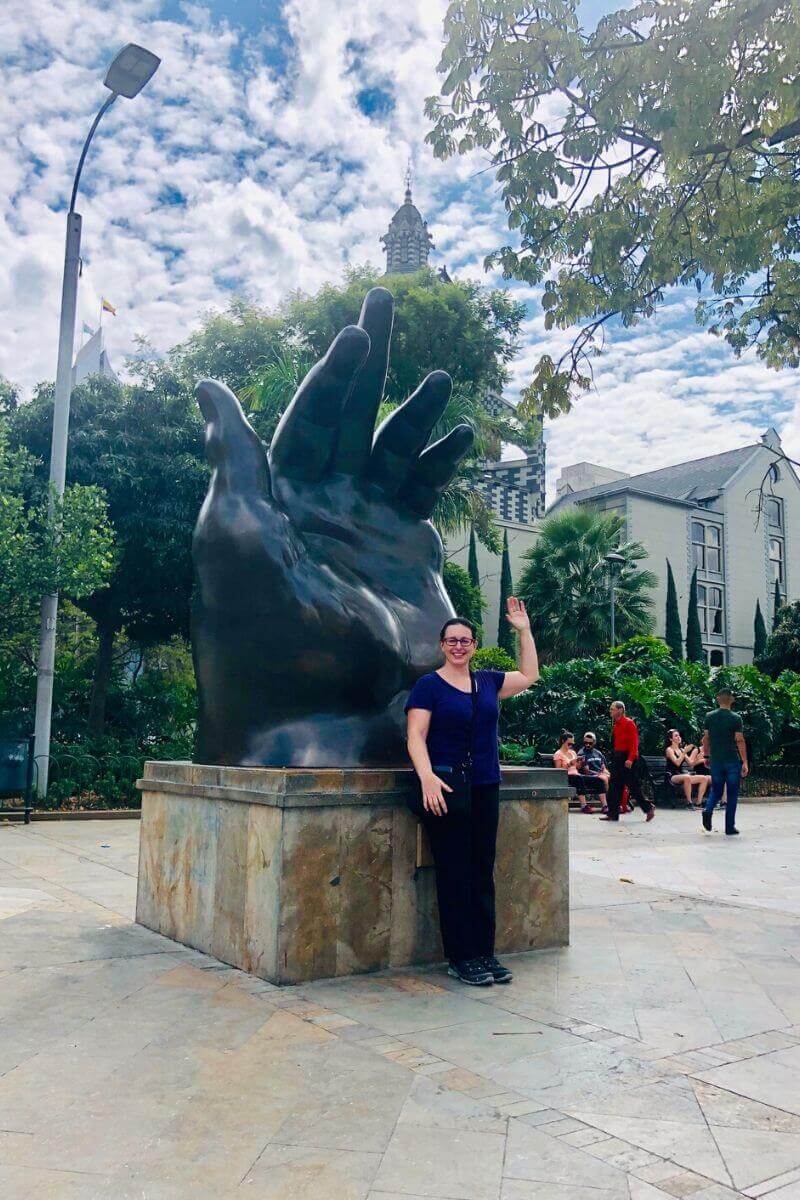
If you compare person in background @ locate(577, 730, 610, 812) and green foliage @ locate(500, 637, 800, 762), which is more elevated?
green foliage @ locate(500, 637, 800, 762)

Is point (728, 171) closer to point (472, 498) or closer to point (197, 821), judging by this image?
point (197, 821)

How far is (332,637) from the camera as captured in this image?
5512 mm

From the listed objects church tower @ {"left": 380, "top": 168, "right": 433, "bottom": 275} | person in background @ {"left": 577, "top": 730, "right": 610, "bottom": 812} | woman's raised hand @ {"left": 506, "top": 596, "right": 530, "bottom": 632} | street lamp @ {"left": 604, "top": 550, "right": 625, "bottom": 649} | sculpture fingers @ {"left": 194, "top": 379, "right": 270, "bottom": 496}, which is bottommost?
person in background @ {"left": 577, "top": 730, "right": 610, "bottom": 812}

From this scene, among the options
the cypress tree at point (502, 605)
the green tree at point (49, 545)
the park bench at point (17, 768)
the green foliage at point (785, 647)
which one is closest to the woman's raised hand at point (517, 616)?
the park bench at point (17, 768)

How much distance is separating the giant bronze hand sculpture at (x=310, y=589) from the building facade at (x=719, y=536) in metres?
40.2

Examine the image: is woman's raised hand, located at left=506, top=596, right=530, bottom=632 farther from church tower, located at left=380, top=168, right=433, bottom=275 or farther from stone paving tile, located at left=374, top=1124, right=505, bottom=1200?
church tower, located at left=380, top=168, right=433, bottom=275

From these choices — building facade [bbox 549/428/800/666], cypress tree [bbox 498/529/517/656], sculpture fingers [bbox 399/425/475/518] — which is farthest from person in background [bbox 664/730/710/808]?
building facade [bbox 549/428/800/666]

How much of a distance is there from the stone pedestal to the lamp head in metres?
9.77

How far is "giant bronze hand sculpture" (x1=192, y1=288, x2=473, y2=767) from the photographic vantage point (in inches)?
214

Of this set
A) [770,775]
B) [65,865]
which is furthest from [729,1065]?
[770,775]

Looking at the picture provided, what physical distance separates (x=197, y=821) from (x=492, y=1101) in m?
2.58

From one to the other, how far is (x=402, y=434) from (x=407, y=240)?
66.9 m

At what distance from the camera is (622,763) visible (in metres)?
13.9

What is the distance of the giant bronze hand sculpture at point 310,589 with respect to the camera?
544 centimetres
